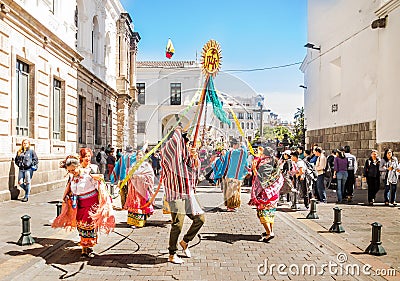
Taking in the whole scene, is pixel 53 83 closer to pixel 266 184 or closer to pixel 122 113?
pixel 266 184

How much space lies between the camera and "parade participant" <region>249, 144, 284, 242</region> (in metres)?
8.23

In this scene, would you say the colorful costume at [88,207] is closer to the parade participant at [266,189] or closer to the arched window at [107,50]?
the parade participant at [266,189]

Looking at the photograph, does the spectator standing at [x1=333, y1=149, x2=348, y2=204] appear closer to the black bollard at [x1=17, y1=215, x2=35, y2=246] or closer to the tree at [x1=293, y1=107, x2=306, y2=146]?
the black bollard at [x1=17, y1=215, x2=35, y2=246]

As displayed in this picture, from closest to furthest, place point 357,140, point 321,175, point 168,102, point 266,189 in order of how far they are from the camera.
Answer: point 168,102 → point 266,189 → point 321,175 → point 357,140

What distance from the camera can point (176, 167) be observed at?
6.56m

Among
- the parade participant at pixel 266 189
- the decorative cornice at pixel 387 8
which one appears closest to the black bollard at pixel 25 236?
the parade participant at pixel 266 189

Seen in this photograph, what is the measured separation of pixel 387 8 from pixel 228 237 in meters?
12.2

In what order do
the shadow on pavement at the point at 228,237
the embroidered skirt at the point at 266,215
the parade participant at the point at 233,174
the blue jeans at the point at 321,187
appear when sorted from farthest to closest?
the blue jeans at the point at 321,187
the parade participant at the point at 233,174
the shadow on pavement at the point at 228,237
the embroidered skirt at the point at 266,215

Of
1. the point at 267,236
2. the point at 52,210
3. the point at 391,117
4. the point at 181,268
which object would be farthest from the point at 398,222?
the point at 52,210

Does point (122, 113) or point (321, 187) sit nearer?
point (321, 187)

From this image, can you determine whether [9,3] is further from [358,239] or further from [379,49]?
[379,49]

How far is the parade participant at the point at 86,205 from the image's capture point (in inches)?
269

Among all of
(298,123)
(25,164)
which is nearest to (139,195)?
(25,164)

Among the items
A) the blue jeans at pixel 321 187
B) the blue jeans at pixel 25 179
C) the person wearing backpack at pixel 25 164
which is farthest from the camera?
the blue jeans at pixel 321 187
